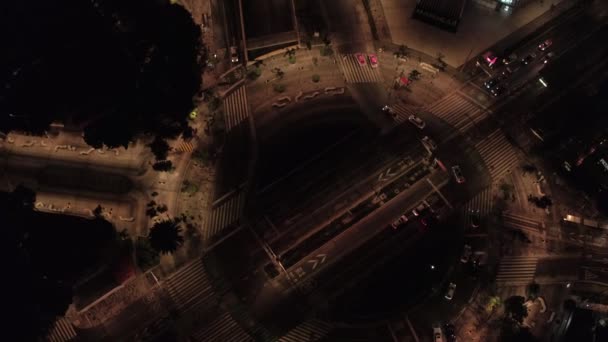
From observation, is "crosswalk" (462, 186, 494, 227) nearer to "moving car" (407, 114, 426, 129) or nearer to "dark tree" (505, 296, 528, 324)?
"dark tree" (505, 296, 528, 324)

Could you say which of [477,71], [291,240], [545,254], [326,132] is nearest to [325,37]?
[326,132]

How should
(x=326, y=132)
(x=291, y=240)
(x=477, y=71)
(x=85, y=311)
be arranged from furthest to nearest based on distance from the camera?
(x=477, y=71)
(x=326, y=132)
(x=291, y=240)
(x=85, y=311)

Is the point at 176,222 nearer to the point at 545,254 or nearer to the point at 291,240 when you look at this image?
the point at 291,240

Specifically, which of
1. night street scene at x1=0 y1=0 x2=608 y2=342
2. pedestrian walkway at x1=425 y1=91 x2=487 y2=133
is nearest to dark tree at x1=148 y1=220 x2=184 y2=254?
night street scene at x1=0 y1=0 x2=608 y2=342

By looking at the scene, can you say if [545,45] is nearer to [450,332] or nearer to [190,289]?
[450,332]

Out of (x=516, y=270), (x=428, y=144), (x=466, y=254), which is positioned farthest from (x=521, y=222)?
(x=428, y=144)

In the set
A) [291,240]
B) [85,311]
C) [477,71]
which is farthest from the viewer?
[477,71]
